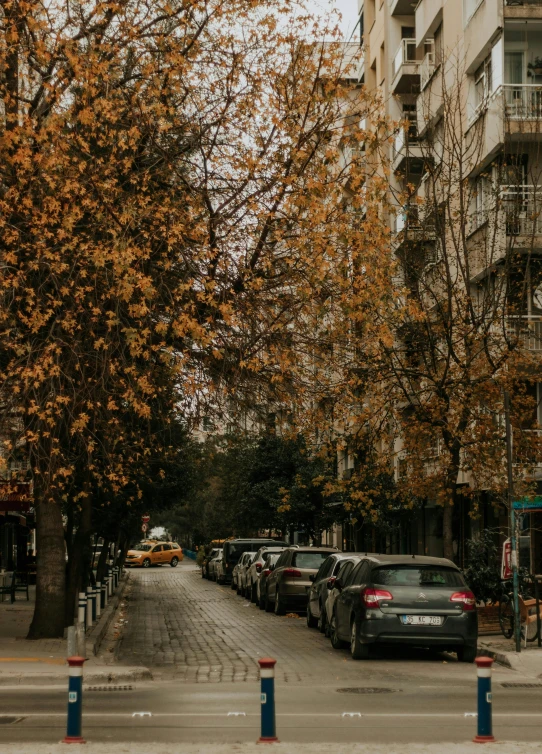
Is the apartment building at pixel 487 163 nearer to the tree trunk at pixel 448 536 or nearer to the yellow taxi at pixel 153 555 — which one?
the tree trunk at pixel 448 536

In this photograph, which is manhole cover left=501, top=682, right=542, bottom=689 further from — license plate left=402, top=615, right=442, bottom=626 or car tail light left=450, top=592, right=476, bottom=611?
car tail light left=450, top=592, right=476, bottom=611

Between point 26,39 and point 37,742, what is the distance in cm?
1088

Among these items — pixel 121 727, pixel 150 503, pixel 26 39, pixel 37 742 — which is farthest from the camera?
pixel 150 503

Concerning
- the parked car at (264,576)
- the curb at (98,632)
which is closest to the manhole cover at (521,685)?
the curb at (98,632)

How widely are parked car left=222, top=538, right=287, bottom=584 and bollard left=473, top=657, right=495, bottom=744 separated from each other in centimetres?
3870

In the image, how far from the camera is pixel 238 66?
17578 mm

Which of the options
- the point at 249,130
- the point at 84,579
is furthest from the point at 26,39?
the point at 84,579

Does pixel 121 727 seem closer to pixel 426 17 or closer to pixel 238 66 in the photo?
pixel 238 66

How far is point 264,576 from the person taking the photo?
33.7 metres

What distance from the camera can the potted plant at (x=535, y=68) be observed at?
32.8 meters

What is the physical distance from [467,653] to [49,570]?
23.2ft

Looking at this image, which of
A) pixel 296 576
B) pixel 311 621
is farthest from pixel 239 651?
pixel 296 576

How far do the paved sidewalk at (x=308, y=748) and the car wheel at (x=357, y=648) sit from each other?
8270 millimetres

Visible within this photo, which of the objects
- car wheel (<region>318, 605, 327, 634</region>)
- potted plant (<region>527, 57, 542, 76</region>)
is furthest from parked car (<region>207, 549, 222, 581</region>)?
car wheel (<region>318, 605, 327, 634</region>)
